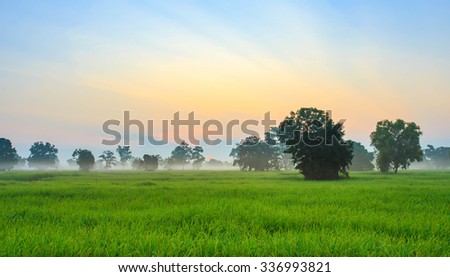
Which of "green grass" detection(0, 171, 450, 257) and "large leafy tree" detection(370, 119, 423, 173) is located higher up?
"large leafy tree" detection(370, 119, 423, 173)

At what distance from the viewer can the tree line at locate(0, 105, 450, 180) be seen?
36.2m

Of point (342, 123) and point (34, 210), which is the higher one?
point (342, 123)

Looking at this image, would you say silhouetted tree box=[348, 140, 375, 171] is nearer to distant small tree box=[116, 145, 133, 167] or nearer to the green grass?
distant small tree box=[116, 145, 133, 167]

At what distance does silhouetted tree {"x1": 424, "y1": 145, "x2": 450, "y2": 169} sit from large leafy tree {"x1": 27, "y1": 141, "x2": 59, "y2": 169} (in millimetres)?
80871

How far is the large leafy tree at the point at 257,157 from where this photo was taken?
252 ft

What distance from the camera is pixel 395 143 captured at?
2024 inches

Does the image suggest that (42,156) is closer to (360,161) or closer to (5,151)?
(5,151)

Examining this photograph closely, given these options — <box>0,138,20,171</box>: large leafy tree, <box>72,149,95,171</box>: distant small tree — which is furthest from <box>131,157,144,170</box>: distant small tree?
<box>0,138,20,171</box>: large leafy tree

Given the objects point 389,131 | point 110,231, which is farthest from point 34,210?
point 389,131

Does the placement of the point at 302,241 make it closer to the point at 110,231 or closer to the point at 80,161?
the point at 110,231

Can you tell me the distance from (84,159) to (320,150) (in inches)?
1656

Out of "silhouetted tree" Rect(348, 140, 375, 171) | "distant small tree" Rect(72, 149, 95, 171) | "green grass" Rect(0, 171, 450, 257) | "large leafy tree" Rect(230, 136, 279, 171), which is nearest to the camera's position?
"green grass" Rect(0, 171, 450, 257)
